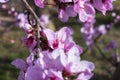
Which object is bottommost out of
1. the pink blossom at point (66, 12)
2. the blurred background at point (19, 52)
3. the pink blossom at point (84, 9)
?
the blurred background at point (19, 52)

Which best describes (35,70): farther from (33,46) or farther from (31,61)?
(33,46)

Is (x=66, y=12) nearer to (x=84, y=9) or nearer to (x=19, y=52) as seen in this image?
(x=84, y=9)

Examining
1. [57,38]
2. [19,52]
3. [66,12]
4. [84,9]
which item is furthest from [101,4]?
[19,52]

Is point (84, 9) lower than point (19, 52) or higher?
higher

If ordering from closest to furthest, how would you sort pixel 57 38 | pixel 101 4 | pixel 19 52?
pixel 57 38
pixel 101 4
pixel 19 52

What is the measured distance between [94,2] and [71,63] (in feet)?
1.58

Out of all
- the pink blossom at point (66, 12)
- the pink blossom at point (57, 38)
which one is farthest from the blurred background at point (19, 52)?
the pink blossom at point (57, 38)

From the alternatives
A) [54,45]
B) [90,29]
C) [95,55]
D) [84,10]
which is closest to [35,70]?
[54,45]

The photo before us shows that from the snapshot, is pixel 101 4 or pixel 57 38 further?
pixel 101 4

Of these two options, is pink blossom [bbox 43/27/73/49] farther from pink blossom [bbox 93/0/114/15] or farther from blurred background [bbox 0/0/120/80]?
blurred background [bbox 0/0/120/80]

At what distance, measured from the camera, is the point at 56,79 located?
4.33ft

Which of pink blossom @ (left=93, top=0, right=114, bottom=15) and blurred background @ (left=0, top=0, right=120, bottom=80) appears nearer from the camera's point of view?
pink blossom @ (left=93, top=0, right=114, bottom=15)

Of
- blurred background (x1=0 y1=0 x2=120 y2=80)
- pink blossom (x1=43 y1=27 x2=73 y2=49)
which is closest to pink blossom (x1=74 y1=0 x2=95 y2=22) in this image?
pink blossom (x1=43 y1=27 x2=73 y2=49)

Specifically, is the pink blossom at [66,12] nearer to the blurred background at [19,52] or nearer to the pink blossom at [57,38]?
the pink blossom at [57,38]
